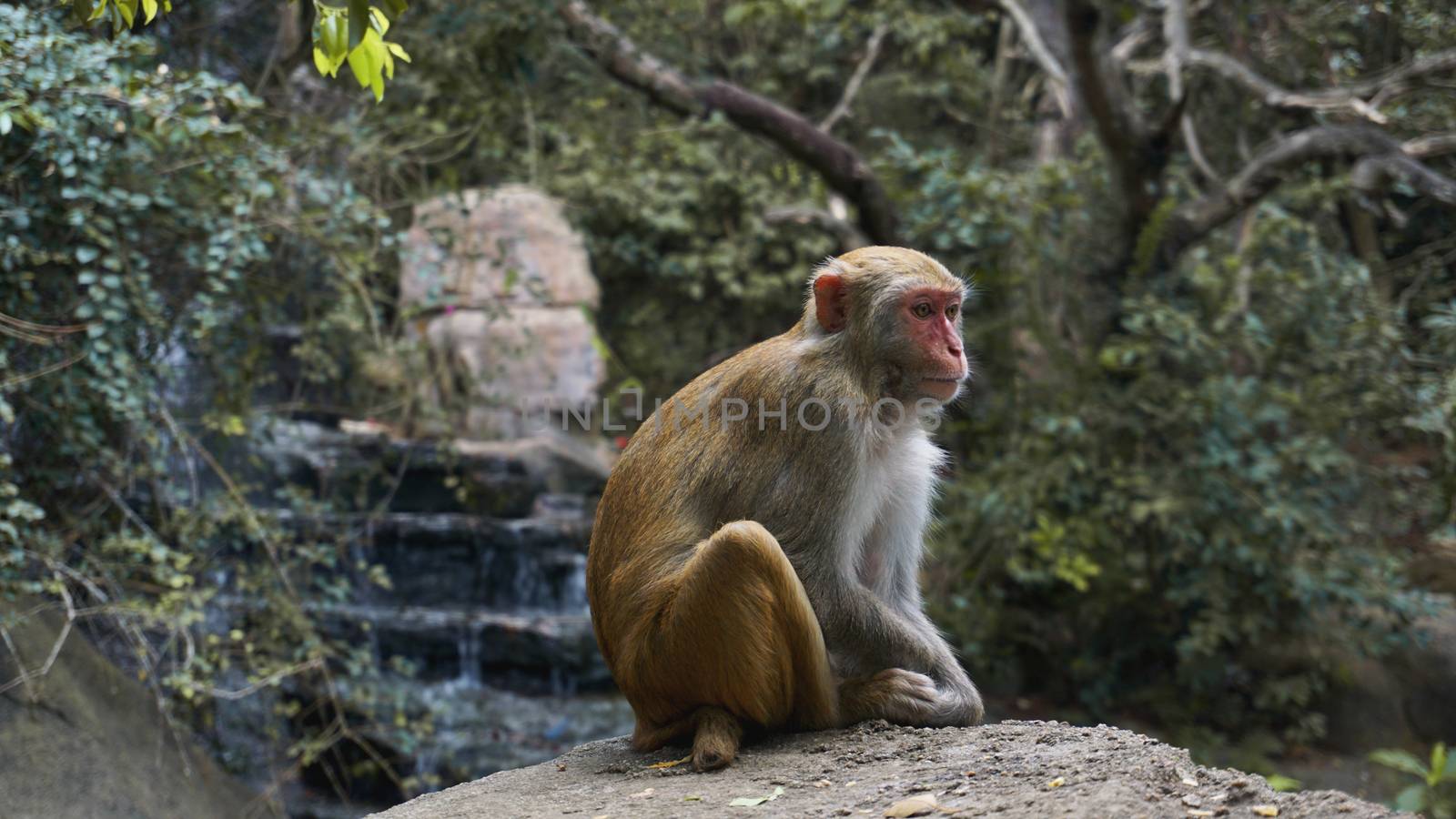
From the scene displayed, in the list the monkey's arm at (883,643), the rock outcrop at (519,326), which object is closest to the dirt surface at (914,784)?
the monkey's arm at (883,643)

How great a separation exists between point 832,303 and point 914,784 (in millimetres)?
1499

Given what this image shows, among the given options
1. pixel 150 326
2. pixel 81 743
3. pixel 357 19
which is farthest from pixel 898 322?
pixel 81 743

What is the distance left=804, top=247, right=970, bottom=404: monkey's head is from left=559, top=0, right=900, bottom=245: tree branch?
5064mm

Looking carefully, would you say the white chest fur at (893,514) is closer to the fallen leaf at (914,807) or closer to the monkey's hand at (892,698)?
the monkey's hand at (892,698)

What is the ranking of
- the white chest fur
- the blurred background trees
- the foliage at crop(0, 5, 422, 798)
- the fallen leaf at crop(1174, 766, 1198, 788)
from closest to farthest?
the fallen leaf at crop(1174, 766, 1198, 788) → the white chest fur → the foliage at crop(0, 5, 422, 798) → the blurred background trees

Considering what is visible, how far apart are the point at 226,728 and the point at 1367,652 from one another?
25.2 feet

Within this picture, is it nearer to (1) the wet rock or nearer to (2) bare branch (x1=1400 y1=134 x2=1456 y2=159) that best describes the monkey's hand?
(1) the wet rock

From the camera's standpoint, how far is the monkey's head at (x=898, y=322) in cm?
366

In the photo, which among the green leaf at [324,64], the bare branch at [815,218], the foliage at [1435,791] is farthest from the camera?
the bare branch at [815,218]

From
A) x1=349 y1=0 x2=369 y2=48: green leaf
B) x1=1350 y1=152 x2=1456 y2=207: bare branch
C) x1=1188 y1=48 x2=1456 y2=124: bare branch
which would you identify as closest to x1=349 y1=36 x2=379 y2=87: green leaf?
x1=349 y1=0 x2=369 y2=48: green leaf

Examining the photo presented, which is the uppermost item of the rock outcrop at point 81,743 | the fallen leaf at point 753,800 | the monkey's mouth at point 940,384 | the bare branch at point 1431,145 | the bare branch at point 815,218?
the bare branch at point 1431,145

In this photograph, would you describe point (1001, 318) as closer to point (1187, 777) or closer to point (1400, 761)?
point (1400, 761)

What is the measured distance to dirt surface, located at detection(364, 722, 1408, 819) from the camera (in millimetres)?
2873

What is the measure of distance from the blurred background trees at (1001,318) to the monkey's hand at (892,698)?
11.3 feet
